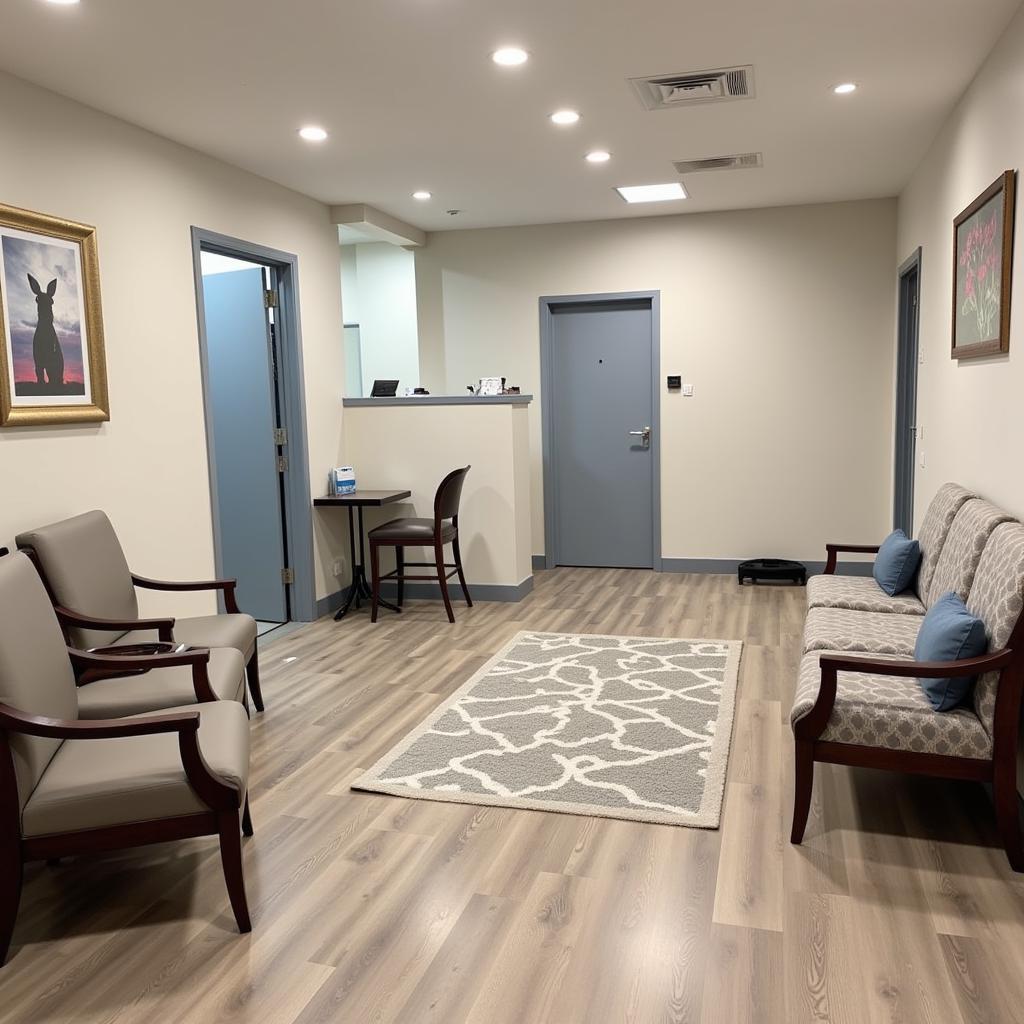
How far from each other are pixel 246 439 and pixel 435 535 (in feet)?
4.15

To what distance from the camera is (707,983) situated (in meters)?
2.03

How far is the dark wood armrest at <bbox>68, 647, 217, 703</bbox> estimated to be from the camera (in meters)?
2.79

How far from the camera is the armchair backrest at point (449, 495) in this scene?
5.33 metres

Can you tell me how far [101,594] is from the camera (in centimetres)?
336

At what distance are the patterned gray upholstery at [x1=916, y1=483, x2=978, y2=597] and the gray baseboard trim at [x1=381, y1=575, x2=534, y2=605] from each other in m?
2.64

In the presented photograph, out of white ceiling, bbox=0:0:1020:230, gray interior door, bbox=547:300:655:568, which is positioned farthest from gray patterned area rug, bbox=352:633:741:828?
white ceiling, bbox=0:0:1020:230

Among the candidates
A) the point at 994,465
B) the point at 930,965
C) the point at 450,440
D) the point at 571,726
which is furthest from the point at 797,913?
the point at 450,440

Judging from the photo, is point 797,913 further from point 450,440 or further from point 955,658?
point 450,440

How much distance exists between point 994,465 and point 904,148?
232cm

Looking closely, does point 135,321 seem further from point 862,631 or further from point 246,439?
point 862,631

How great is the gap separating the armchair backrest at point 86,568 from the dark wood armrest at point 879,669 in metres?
2.42

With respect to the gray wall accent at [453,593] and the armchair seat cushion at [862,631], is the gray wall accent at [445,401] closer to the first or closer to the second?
the gray wall accent at [453,593]

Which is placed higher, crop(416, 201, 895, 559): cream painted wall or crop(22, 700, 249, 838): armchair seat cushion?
crop(416, 201, 895, 559): cream painted wall

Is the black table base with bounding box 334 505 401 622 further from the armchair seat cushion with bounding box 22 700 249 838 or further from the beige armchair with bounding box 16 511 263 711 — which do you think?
the armchair seat cushion with bounding box 22 700 249 838
